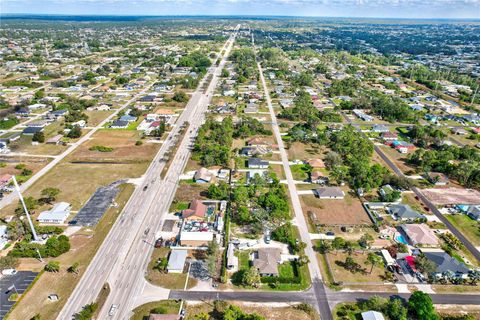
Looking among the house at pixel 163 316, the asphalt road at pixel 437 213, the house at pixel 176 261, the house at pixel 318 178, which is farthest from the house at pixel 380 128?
the house at pixel 163 316

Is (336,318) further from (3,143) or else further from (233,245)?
(3,143)

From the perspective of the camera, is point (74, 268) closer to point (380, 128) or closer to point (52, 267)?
point (52, 267)

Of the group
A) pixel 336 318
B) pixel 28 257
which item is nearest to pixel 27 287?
pixel 28 257

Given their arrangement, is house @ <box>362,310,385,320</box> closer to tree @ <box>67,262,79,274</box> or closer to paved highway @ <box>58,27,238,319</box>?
paved highway @ <box>58,27,238,319</box>

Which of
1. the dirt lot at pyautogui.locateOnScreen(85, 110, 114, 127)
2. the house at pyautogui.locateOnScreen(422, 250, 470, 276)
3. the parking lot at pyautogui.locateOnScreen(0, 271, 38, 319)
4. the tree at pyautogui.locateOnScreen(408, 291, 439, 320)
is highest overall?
the tree at pyautogui.locateOnScreen(408, 291, 439, 320)

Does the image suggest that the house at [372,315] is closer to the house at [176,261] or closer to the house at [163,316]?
the house at [163,316]

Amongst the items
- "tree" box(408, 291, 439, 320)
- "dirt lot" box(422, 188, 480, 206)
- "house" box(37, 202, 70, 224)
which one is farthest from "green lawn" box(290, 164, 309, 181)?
"house" box(37, 202, 70, 224)

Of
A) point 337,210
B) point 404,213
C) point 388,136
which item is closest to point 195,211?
point 337,210
